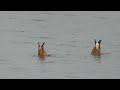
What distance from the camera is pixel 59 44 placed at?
91.4 ft

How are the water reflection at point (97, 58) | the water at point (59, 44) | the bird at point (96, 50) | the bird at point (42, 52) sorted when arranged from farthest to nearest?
the bird at point (96, 50)
the bird at point (42, 52)
the water reflection at point (97, 58)
the water at point (59, 44)

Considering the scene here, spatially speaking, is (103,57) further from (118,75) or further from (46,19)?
(46,19)

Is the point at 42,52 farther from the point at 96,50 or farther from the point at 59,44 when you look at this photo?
the point at 59,44

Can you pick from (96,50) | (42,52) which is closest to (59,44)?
(96,50)

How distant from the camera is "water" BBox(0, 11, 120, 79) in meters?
22.8

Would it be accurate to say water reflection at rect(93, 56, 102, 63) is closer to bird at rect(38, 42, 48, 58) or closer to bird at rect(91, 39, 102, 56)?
bird at rect(91, 39, 102, 56)

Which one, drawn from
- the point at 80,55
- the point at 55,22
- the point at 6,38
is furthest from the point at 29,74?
the point at 55,22

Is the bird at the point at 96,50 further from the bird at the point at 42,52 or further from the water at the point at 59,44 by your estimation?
the bird at the point at 42,52

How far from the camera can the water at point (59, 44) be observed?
22750 millimetres

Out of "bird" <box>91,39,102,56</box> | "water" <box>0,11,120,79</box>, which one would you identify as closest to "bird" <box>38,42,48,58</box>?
"water" <box>0,11,120,79</box>

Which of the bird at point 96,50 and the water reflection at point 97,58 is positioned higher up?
the bird at point 96,50

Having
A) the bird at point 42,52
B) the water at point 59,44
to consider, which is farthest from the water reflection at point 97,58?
the bird at point 42,52

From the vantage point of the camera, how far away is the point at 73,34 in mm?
30562

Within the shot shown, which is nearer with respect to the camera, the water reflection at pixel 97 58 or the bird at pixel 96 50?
the water reflection at pixel 97 58
